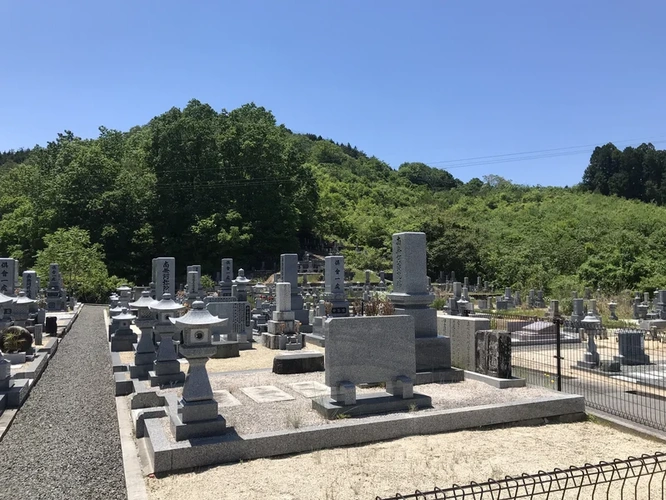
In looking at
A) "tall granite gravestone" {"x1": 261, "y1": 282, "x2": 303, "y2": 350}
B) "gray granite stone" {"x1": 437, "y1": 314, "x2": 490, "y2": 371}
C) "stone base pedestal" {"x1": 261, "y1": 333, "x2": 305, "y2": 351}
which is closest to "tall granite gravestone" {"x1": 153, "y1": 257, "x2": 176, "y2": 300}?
"tall granite gravestone" {"x1": 261, "y1": 282, "x2": 303, "y2": 350}

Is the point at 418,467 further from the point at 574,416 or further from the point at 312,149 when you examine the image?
the point at 312,149

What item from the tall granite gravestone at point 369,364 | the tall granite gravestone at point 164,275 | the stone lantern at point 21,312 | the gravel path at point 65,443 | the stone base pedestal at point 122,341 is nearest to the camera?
the gravel path at point 65,443

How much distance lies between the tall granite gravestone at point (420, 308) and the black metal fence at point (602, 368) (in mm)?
1761

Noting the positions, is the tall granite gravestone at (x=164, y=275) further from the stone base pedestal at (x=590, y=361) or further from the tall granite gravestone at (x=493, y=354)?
the stone base pedestal at (x=590, y=361)

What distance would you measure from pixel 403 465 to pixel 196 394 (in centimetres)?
257

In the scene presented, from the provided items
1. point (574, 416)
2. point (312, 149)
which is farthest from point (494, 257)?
point (312, 149)

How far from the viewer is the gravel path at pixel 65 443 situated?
16.9ft

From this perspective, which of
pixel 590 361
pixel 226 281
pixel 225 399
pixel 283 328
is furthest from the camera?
pixel 226 281

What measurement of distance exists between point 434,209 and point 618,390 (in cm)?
4544

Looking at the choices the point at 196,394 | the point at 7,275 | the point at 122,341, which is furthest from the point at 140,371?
the point at 7,275

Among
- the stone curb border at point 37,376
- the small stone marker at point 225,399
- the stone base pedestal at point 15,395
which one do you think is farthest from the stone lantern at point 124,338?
the small stone marker at point 225,399

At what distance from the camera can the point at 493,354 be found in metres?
9.14

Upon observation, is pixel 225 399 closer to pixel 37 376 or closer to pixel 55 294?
pixel 37 376

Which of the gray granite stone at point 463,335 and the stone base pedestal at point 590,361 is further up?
the gray granite stone at point 463,335
